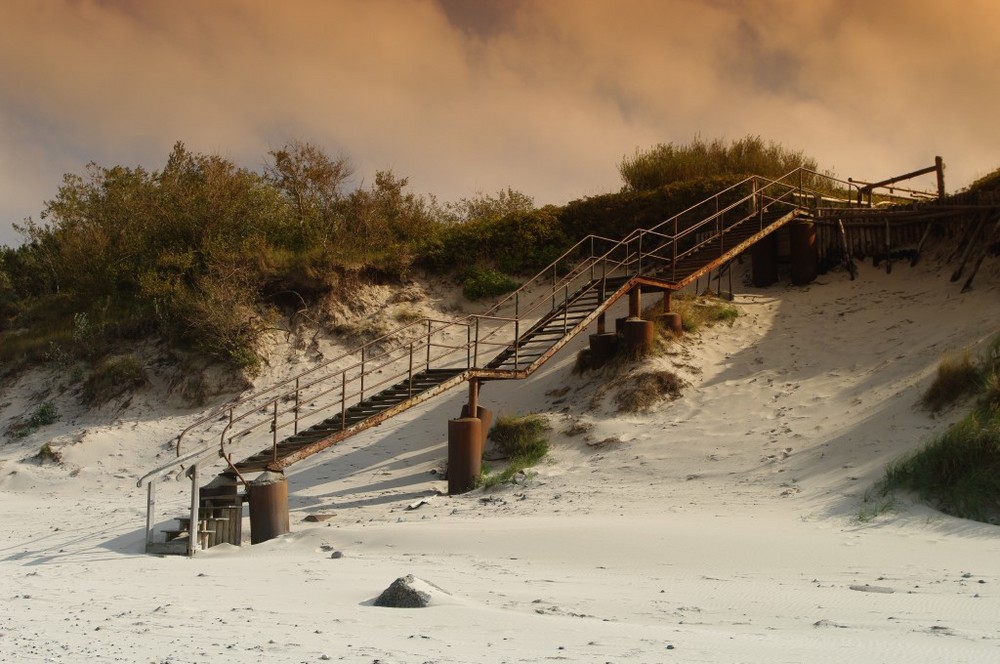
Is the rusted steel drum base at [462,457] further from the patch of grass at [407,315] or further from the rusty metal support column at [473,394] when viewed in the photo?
the patch of grass at [407,315]

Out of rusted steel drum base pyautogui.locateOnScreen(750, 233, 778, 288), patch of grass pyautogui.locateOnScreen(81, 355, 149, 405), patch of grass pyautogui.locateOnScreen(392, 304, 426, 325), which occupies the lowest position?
patch of grass pyautogui.locateOnScreen(81, 355, 149, 405)

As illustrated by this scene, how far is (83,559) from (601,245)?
1553 centimetres

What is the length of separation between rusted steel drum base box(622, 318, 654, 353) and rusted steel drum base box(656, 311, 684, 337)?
695mm

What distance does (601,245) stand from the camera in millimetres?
23406

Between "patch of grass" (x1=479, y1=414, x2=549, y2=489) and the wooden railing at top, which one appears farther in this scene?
the wooden railing at top

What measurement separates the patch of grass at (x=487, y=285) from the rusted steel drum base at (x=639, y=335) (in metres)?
6.92

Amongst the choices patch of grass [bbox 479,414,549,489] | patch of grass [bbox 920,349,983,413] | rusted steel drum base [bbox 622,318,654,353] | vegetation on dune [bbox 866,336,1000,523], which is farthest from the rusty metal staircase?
vegetation on dune [bbox 866,336,1000,523]

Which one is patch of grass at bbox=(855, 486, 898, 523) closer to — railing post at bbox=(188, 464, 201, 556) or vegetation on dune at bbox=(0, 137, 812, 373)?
railing post at bbox=(188, 464, 201, 556)

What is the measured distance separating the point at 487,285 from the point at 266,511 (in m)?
12.5

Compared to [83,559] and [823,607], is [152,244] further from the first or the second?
[823,607]

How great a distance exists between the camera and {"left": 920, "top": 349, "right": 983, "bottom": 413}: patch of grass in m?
12.6

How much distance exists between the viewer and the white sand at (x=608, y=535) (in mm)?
5922

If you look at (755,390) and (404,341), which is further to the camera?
(404,341)

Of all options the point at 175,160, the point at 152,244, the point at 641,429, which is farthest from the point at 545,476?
the point at 175,160
